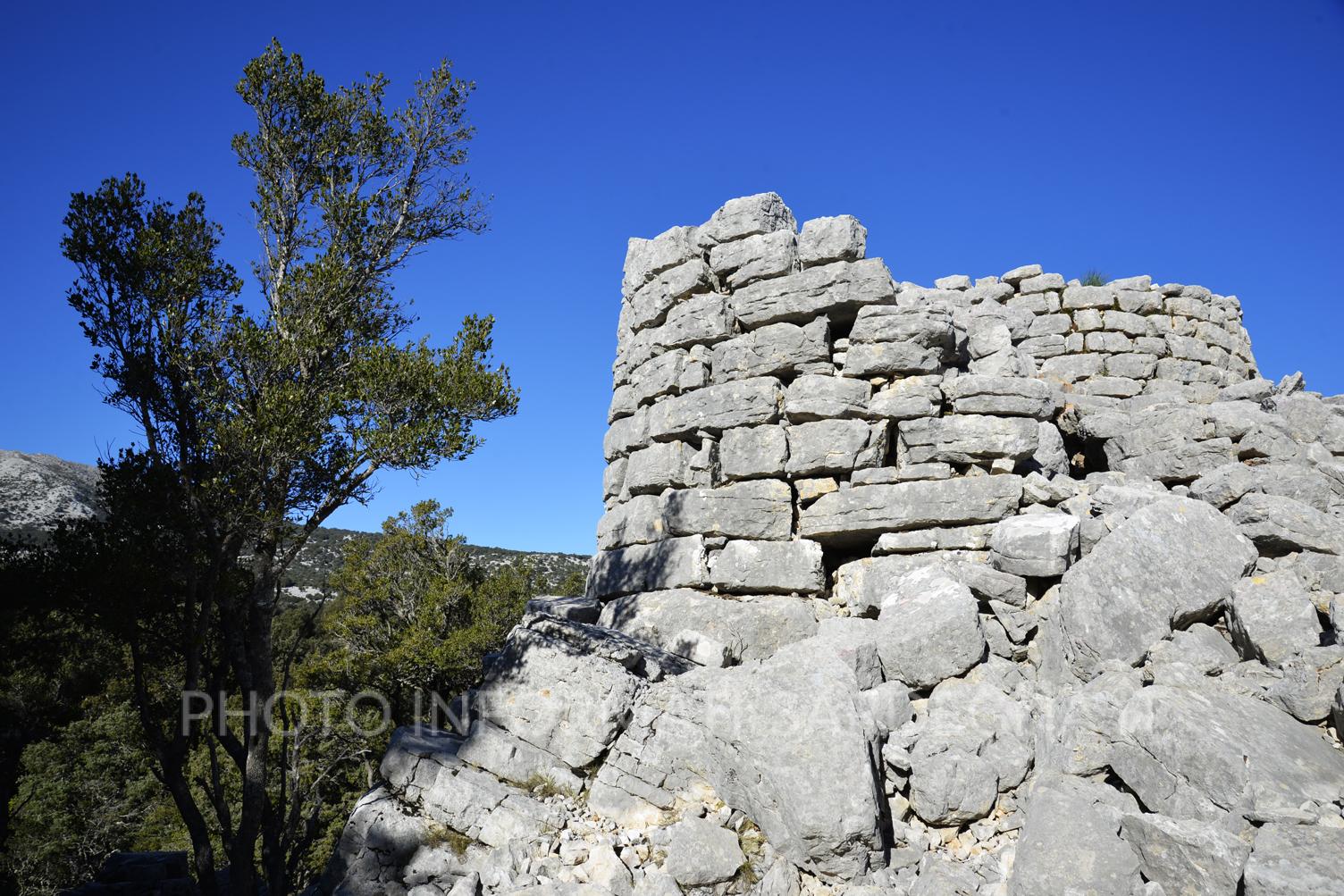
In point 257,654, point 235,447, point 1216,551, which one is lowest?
point 257,654

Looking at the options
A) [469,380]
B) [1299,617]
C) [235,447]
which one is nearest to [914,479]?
[1299,617]

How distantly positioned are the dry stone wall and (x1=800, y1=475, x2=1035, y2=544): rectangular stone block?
0.01 meters

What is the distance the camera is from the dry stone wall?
846 centimetres

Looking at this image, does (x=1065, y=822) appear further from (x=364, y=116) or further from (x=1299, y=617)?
(x=364, y=116)

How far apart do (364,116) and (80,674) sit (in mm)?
10872

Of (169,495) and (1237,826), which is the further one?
(169,495)

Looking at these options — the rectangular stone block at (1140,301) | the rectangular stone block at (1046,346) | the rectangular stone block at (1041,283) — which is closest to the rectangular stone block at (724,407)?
the rectangular stone block at (1046,346)

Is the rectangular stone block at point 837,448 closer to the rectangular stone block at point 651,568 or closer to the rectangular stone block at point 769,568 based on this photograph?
the rectangular stone block at point 769,568

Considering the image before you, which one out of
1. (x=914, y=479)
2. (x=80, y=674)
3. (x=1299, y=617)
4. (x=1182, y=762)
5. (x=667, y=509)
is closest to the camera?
(x=1182, y=762)

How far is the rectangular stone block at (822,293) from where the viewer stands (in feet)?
29.7

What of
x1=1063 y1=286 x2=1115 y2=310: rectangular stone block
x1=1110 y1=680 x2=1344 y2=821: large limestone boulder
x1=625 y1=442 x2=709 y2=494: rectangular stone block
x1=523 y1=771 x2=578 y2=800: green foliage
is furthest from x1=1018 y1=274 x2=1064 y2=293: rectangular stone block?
x1=523 y1=771 x2=578 y2=800: green foliage

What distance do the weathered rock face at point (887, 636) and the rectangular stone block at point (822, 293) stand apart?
35 mm

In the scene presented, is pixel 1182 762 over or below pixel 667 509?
below

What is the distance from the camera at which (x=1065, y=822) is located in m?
4.74
